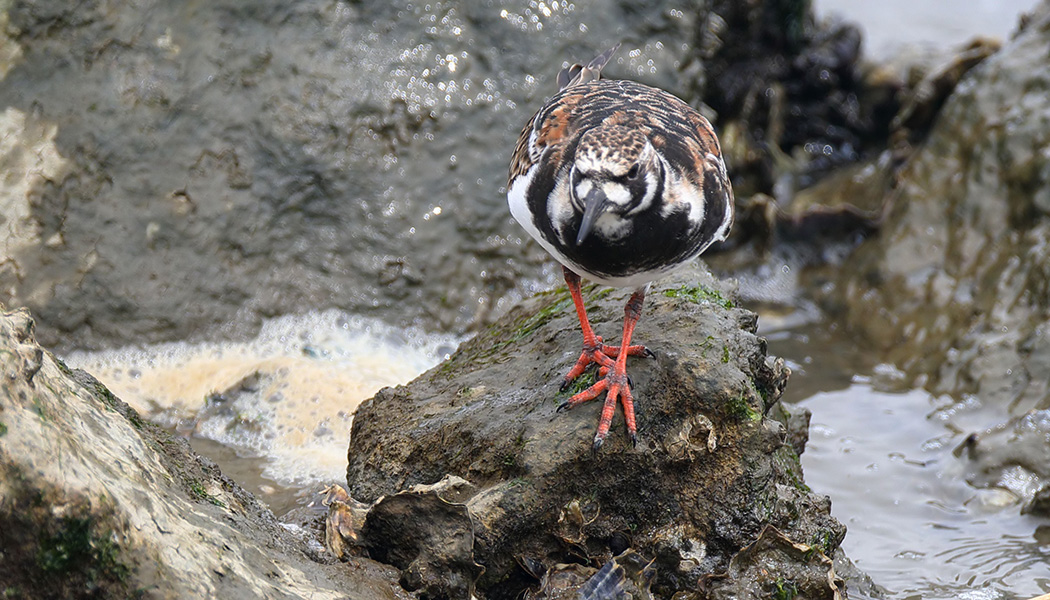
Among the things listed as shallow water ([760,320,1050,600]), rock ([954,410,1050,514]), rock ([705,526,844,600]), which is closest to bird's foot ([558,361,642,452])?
rock ([705,526,844,600])

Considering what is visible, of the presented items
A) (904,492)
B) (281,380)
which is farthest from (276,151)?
(904,492)

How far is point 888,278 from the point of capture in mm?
7703

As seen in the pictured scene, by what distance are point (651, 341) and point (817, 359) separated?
350cm

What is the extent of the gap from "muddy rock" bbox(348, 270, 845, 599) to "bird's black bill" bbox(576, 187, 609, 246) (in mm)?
842

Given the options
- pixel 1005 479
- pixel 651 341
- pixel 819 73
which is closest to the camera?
pixel 651 341

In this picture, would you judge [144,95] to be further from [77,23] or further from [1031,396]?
[1031,396]

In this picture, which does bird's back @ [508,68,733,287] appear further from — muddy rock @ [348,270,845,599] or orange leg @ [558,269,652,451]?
muddy rock @ [348,270,845,599]

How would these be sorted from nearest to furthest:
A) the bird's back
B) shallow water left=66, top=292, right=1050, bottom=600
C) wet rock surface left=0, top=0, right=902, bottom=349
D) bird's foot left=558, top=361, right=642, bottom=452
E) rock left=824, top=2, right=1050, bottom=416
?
the bird's back → bird's foot left=558, top=361, right=642, bottom=452 → shallow water left=66, top=292, right=1050, bottom=600 → wet rock surface left=0, top=0, right=902, bottom=349 → rock left=824, top=2, right=1050, bottom=416

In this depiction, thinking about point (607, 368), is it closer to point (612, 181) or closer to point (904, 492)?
point (612, 181)

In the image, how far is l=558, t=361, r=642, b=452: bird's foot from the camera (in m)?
3.73

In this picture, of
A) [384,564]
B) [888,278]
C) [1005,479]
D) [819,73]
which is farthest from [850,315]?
[384,564]

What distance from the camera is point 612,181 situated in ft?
11.4

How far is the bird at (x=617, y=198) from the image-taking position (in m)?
3.50

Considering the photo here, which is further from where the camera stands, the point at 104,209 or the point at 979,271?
the point at 979,271
